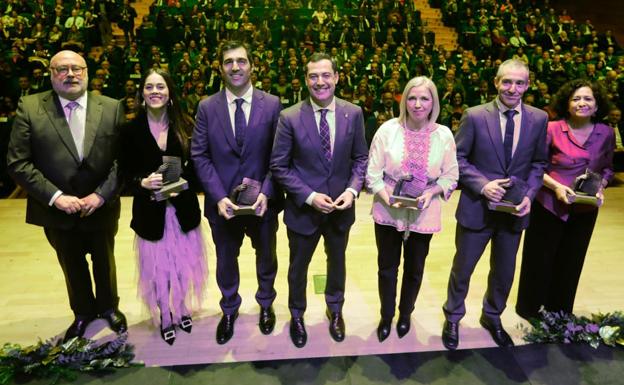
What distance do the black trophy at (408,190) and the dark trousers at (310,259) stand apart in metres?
0.40

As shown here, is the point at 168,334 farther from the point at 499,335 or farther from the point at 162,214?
the point at 499,335

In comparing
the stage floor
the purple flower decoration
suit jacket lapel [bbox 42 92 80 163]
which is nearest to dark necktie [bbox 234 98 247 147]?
suit jacket lapel [bbox 42 92 80 163]

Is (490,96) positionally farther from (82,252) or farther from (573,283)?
(82,252)

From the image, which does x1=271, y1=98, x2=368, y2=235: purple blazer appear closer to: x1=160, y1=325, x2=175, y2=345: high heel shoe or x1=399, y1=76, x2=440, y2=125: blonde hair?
x1=399, y1=76, x2=440, y2=125: blonde hair

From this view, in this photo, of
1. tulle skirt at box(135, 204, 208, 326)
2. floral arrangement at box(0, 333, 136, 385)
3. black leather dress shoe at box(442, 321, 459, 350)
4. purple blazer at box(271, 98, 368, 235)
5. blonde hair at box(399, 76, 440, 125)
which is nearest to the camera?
blonde hair at box(399, 76, 440, 125)

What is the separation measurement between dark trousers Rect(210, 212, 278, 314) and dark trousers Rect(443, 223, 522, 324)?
0.99 metres

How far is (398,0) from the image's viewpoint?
11758 mm

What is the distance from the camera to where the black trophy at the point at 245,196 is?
2.40 m

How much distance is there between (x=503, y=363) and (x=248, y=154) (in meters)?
1.71

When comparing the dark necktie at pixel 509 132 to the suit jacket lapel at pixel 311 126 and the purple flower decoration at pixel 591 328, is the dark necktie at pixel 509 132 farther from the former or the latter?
the purple flower decoration at pixel 591 328

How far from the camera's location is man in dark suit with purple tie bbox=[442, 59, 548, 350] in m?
2.40

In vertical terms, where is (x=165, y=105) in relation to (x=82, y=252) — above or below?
above

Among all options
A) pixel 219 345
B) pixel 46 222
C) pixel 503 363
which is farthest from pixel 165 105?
pixel 503 363

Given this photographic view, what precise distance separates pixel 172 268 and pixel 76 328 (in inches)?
26.9
